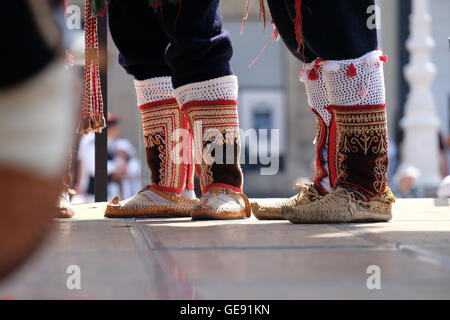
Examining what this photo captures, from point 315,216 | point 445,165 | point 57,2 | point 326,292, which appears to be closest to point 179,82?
point 315,216

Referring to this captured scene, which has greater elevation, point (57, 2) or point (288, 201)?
point (57, 2)

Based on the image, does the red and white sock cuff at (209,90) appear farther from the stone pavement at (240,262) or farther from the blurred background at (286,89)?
the blurred background at (286,89)

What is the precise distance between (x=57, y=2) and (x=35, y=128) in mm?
107

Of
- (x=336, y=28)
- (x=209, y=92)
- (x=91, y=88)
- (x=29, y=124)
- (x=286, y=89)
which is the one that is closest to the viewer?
(x=29, y=124)

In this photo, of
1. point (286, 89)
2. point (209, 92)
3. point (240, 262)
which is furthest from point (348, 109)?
point (286, 89)

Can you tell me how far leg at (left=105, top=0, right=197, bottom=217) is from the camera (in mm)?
2098

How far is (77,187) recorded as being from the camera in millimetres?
5008

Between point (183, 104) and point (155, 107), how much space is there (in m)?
0.23

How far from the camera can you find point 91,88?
89.0 inches

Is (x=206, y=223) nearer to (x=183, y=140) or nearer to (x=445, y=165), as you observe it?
(x=183, y=140)

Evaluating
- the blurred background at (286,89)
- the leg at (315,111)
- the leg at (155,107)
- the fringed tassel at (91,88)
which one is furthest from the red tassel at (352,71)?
the blurred background at (286,89)

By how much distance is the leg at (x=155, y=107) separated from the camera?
2.10m

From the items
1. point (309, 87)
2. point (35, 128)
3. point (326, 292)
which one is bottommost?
point (326, 292)

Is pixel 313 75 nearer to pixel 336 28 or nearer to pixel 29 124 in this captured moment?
pixel 336 28
